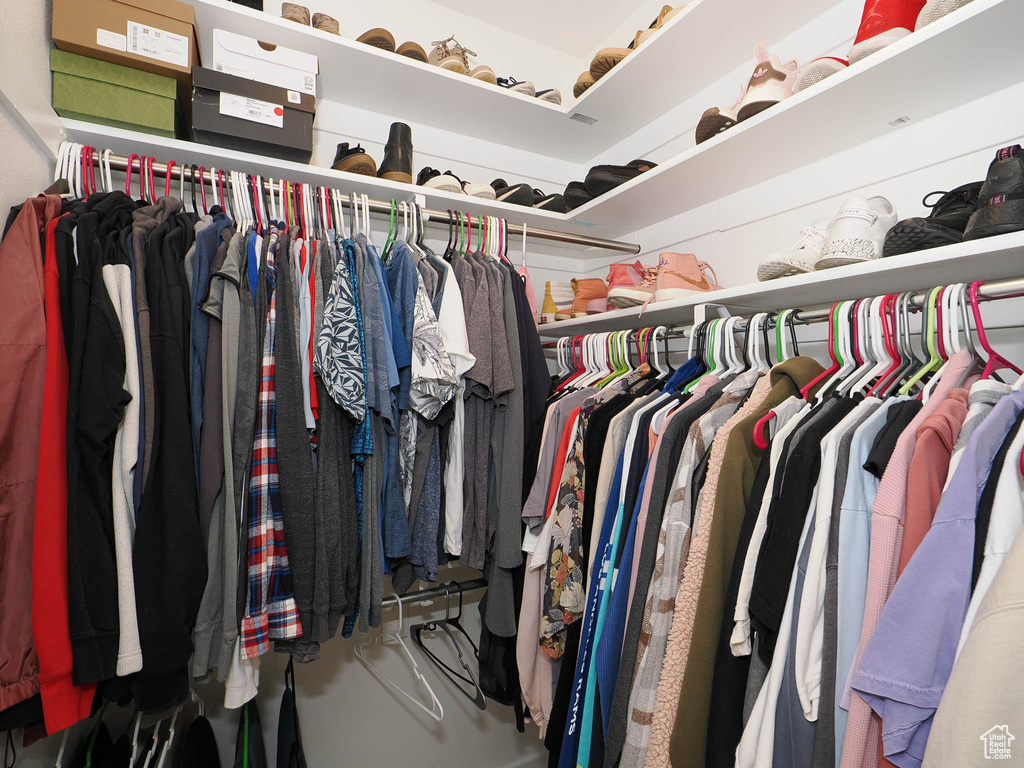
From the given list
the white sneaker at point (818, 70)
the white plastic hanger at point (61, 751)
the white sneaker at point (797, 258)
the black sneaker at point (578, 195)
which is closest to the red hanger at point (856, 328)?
the white sneaker at point (797, 258)

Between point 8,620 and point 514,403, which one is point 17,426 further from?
point 514,403

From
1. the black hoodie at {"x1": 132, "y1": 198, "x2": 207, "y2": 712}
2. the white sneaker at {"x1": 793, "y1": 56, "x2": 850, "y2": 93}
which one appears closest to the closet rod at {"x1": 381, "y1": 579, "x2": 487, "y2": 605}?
the black hoodie at {"x1": 132, "y1": 198, "x2": 207, "y2": 712}

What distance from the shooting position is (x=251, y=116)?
1253mm

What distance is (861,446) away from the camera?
0.73 meters

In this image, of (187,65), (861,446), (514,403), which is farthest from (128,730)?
(861,446)

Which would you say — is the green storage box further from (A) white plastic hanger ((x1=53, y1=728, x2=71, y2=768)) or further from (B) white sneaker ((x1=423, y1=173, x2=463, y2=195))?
(A) white plastic hanger ((x1=53, y1=728, x2=71, y2=768))

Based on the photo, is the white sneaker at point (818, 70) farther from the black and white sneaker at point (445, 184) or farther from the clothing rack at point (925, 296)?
the black and white sneaker at point (445, 184)

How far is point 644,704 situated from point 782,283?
2.69 feet

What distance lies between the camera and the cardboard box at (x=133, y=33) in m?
1.10

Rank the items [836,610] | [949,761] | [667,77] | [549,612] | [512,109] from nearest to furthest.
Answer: [949,761]
[836,610]
[549,612]
[667,77]
[512,109]

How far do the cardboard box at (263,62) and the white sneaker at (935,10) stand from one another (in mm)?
1327

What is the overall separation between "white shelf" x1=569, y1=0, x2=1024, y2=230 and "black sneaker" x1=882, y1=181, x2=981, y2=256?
22cm

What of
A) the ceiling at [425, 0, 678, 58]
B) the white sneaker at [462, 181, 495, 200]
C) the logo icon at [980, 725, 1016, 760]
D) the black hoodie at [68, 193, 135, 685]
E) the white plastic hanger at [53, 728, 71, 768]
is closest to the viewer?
the logo icon at [980, 725, 1016, 760]

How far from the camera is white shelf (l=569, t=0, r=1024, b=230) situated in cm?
82
